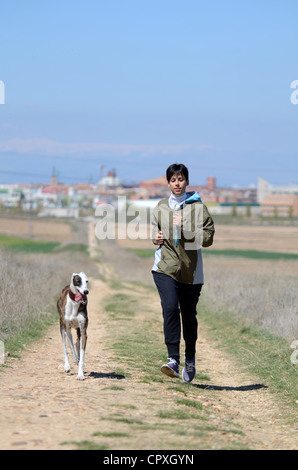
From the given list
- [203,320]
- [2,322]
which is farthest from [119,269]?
[2,322]

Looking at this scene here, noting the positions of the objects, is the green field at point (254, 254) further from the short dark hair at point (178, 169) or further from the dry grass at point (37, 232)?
the short dark hair at point (178, 169)

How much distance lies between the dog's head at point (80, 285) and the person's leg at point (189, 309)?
116 cm

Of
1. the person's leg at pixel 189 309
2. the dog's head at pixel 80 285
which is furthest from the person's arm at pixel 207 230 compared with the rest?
the dog's head at pixel 80 285

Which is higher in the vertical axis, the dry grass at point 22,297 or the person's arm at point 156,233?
the person's arm at point 156,233

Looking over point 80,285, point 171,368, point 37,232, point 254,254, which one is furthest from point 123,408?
point 37,232

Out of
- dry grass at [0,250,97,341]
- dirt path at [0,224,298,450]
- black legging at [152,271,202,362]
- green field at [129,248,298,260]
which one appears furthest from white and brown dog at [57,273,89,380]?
green field at [129,248,298,260]

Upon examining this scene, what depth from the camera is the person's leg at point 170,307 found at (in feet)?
31.2

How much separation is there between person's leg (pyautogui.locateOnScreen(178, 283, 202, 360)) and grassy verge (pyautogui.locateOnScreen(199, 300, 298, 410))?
53.0 inches

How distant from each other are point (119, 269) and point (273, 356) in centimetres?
3638

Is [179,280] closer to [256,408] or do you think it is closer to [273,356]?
[256,408]

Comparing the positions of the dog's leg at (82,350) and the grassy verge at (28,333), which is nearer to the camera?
the dog's leg at (82,350)

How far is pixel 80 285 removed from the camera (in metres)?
9.86

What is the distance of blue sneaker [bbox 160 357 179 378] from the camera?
988cm

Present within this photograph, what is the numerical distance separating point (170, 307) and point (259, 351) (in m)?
4.74
